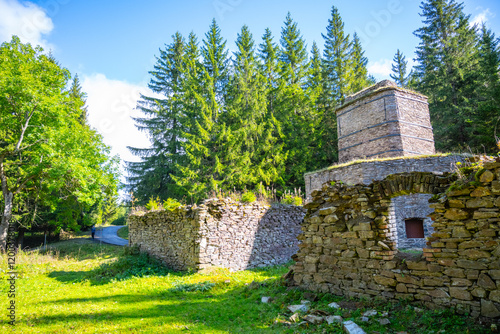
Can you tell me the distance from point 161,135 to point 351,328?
21215 mm

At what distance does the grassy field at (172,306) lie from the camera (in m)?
4.12

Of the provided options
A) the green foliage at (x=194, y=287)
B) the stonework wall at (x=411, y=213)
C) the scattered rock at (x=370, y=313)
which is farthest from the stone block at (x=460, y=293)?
the stonework wall at (x=411, y=213)

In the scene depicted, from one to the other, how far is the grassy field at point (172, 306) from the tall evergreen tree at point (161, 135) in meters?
11.7

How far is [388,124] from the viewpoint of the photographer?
1559cm

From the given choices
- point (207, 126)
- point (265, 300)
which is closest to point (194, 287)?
point (265, 300)

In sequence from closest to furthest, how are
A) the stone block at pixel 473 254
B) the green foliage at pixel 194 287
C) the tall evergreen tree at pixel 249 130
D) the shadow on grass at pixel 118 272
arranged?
the stone block at pixel 473 254 < the green foliage at pixel 194 287 < the shadow on grass at pixel 118 272 < the tall evergreen tree at pixel 249 130

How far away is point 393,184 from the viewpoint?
16.0 ft

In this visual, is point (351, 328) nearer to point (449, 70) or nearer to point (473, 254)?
point (473, 254)

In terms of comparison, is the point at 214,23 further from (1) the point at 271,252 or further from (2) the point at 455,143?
(2) the point at 455,143

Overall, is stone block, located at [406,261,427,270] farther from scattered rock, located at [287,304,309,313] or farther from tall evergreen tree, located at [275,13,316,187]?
tall evergreen tree, located at [275,13,316,187]

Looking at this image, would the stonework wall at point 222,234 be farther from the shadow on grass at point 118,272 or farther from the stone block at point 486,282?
the stone block at point 486,282

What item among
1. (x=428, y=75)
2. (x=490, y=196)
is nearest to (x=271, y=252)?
(x=490, y=196)

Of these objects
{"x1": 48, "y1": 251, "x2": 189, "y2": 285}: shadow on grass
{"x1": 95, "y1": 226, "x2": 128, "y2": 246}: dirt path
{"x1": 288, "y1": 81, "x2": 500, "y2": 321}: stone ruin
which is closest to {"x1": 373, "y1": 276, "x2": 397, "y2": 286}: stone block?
{"x1": 288, "y1": 81, "x2": 500, "y2": 321}: stone ruin

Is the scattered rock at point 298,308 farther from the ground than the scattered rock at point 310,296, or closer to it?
closer to it
